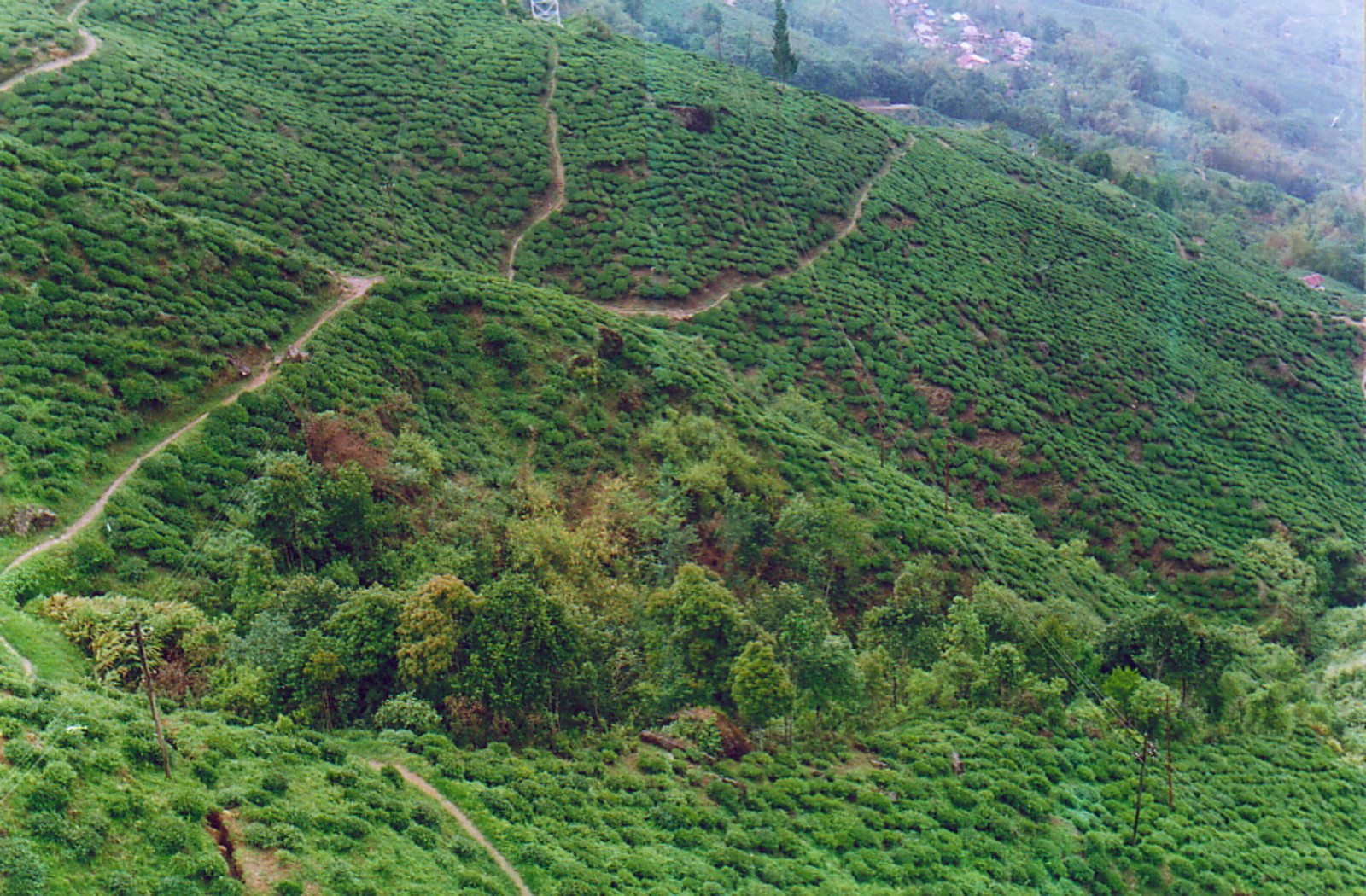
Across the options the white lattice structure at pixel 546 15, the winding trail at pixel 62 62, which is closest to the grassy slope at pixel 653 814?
the winding trail at pixel 62 62

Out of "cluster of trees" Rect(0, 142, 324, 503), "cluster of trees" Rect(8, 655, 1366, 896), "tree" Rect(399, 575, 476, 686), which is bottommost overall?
"cluster of trees" Rect(8, 655, 1366, 896)

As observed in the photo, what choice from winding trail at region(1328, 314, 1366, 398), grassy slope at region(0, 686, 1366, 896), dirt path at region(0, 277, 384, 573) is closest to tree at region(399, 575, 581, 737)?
grassy slope at region(0, 686, 1366, 896)

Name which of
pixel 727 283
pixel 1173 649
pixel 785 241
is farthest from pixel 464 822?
pixel 785 241

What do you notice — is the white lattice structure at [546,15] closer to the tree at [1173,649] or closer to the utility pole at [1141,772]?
the tree at [1173,649]

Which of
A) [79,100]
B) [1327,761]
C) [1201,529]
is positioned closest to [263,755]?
[1327,761]

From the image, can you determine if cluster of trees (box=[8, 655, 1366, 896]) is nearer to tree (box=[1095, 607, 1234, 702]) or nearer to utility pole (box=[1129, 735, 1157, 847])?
utility pole (box=[1129, 735, 1157, 847])

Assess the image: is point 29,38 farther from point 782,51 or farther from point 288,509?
point 782,51

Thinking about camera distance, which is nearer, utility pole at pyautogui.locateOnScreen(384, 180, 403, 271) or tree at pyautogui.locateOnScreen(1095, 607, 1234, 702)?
tree at pyautogui.locateOnScreen(1095, 607, 1234, 702)

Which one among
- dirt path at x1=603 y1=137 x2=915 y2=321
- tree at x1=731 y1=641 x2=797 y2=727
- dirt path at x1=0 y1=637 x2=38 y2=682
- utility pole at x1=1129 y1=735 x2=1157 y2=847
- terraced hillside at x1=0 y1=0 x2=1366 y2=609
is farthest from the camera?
dirt path at x1=603 y1=137 x2=915 y2=321
